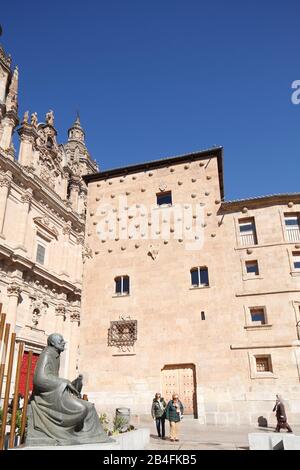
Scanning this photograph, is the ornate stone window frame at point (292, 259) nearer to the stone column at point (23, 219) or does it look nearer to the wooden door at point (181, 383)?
the wooden door at point (181, 383)

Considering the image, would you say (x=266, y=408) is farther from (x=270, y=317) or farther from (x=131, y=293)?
(x=131, y=293)

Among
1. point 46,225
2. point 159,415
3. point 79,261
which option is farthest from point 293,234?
point 79,261

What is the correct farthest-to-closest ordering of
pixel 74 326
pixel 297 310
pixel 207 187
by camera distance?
pixel 74 326, pixel 207 187, pixel 297 310

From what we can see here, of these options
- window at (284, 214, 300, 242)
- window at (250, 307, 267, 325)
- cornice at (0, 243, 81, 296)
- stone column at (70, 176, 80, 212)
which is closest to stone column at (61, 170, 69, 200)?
stone column at (70, 176, 80, 212)

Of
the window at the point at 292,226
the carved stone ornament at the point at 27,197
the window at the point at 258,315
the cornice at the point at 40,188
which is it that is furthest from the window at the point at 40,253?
the window at the point at 292,226

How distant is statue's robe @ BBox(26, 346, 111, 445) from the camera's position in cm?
804

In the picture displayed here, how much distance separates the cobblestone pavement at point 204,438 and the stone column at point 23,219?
805 inches

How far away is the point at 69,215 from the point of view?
43.2m

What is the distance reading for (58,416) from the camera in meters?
8.18

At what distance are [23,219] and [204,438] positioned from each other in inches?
1055

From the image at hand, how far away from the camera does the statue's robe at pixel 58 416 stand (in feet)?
26.4

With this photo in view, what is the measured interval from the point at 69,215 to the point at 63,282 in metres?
8.51

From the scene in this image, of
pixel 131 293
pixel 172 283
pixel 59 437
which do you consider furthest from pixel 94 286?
pixel 59 437
